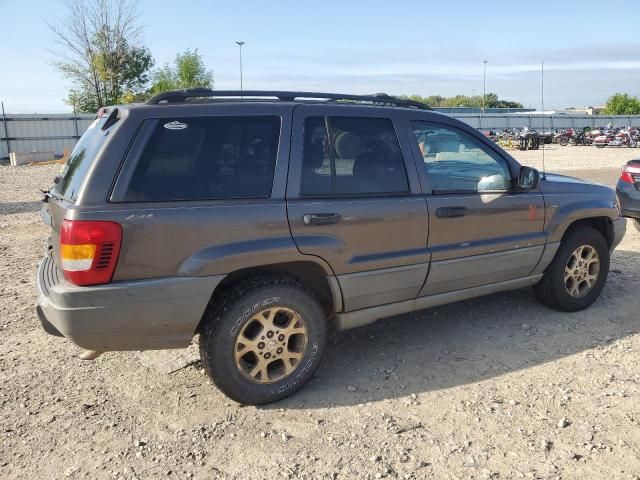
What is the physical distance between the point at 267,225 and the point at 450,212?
4.53 feet

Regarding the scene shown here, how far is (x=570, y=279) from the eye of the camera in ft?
15.4

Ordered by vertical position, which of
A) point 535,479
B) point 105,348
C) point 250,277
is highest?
point 250,277

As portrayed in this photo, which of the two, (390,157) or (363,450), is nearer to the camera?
(363,450)

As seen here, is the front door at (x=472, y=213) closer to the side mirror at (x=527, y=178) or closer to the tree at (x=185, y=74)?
the side mirror at (x=527, y=178)

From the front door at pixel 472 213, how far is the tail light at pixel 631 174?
3.94 meters

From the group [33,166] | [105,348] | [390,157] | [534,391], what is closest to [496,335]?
[534,391]

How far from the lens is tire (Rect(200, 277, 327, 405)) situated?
3.14 metres

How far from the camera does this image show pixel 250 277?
3.28 m

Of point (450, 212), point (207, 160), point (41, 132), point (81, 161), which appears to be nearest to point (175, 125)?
point (207, 160)

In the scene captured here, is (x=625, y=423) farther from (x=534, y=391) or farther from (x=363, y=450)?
(x=363, y=450)

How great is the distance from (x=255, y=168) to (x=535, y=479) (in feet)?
7.17

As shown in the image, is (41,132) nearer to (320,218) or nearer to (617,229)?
(320,218)

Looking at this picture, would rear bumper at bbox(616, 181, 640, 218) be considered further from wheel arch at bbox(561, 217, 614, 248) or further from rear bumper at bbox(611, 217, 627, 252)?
wheel arch at bbox(561, 217, 614, 248)

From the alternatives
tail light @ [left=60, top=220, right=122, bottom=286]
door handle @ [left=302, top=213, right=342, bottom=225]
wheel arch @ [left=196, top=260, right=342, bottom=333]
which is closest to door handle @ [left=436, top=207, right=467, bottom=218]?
door handle @ [left=302, top=213, right=342, bottom=225]
